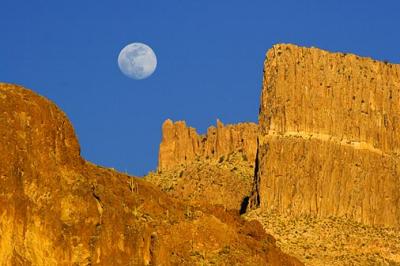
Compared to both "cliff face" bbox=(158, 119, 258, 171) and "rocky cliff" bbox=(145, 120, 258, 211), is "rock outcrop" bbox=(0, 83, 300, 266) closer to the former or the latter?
"rocky cliff" bbox=(145, 120, 258, 211)

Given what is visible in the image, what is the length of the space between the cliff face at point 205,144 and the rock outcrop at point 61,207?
122164mm

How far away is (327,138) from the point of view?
15825 centimetres

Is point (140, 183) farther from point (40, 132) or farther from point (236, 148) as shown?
point (236, 148)

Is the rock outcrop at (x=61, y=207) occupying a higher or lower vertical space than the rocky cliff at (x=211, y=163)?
lower

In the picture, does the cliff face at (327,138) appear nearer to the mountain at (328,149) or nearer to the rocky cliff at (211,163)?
the mountain at (328,149)

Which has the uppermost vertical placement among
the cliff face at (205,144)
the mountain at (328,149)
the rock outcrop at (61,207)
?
the cliff face at (205,144)

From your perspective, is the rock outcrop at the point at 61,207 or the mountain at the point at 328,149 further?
the mountain at the point at 328,149

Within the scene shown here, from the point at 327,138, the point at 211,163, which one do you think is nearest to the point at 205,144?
the point at 211,163

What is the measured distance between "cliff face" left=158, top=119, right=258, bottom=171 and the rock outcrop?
401 ft

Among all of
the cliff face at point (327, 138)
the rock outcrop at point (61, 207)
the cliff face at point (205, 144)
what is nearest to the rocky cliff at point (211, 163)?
the cliff face at point (205, 144)

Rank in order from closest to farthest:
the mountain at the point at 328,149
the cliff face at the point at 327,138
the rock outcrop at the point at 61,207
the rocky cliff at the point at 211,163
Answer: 1. the rock outcrop at the point at 61,207
2. the mountain at the point at 328,149
3. the cliff face at the point at 327,138
4. the rocky cliff at the point at 211,163

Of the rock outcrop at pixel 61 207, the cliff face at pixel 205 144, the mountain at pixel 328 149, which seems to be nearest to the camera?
the rock outcrop at pixel 61 207

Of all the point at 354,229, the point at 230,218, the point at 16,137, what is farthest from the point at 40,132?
the point at 354,229

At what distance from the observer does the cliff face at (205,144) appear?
7618 inches
